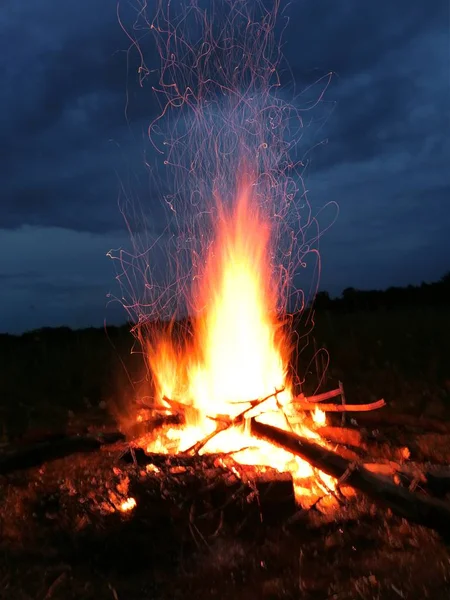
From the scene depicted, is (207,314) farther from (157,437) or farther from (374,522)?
(374,522)

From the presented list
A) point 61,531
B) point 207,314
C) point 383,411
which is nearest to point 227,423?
point 207,314

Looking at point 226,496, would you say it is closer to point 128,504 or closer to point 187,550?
point 187,550

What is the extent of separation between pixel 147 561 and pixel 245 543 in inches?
28.9

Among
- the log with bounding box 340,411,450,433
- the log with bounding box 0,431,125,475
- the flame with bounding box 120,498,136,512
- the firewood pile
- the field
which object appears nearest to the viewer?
the field

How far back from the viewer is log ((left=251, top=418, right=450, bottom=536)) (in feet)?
Result: 15.4

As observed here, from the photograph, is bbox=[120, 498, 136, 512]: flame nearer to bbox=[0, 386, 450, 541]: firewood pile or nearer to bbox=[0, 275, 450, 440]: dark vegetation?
bbox=[0, 386, 450, 541]: firewood pile

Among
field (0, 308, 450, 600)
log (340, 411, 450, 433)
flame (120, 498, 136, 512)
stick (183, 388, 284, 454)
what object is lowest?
field (0, 308, 450, 600)

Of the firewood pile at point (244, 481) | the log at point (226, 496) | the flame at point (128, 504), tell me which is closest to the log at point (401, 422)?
the firewood pile at point (244, 481)

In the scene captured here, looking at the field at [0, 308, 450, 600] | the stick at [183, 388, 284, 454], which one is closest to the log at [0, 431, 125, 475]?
the field at [0, 308, 450, 600]

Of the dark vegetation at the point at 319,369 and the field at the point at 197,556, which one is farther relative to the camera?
the dark vegetation at the point at 319,369

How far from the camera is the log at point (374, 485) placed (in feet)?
15.4

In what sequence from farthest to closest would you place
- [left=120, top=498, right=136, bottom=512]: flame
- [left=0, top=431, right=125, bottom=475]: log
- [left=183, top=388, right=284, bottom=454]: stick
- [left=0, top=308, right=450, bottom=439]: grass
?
1. [left=0, top=308, right=450, bottom=439]: grass
2. [left=0, top=431, right=125, bottom=475]: log
3. [left=183, top=388, right=284, bottom=454]: stick
4. [left=120, top=498, right=136, bottom=512]: flame

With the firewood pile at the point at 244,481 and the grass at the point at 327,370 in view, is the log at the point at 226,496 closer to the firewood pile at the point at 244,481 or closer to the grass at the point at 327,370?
the firewood pile at the point at 244,481

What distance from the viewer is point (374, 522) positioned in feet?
17.1
